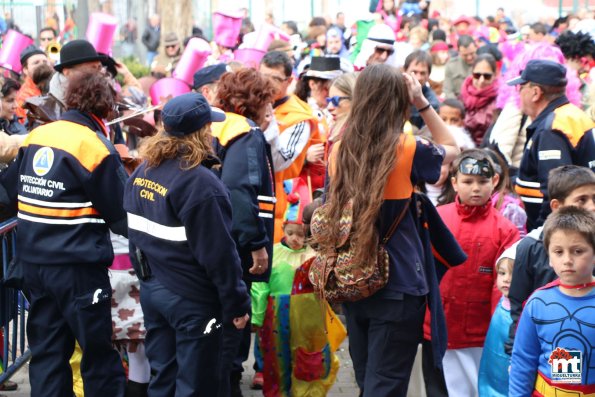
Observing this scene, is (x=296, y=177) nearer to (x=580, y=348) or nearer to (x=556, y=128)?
(x=556, y=128)

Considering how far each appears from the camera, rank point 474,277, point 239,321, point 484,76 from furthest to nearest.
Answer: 1. point 484,76
2. point 474,277
3. point 239,321

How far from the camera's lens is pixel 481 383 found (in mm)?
5719

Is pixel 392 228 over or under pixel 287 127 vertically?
under

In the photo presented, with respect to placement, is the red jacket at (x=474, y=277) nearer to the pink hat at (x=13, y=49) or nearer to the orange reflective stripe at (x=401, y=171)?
the orange reflective stripe at (x=401, y=171)

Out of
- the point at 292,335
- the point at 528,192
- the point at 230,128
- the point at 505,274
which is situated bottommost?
the point at 292,335

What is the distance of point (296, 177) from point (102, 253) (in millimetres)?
2252

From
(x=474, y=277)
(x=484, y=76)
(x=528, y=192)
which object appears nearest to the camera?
(x=474, y=277)

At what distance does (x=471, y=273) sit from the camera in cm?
602

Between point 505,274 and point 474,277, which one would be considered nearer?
point 505,274

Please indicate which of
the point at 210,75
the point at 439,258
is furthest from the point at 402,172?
the point at 210,75

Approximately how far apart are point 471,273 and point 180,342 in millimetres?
1958

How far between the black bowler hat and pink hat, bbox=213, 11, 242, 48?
225 inches
